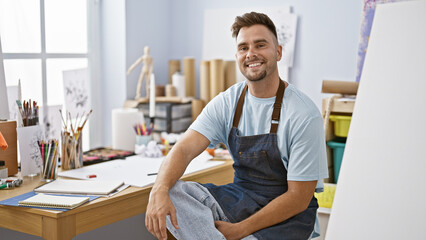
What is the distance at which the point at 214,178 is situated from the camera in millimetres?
2234

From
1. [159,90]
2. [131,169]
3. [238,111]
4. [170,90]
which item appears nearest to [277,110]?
[238,111]

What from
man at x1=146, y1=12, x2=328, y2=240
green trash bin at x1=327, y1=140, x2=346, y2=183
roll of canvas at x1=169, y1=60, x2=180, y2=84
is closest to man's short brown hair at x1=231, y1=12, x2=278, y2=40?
man at x1=146, y1=12, x2=328, y2=240

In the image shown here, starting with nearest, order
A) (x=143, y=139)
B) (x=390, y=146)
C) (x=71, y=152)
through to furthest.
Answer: (x=390, y=146)
(x=71, y=152)
(x=143, y=139)

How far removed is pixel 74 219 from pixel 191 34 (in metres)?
1.98

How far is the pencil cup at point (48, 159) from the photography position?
6.35 ft

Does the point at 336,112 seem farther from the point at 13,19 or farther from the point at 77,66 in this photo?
the point at 13,19

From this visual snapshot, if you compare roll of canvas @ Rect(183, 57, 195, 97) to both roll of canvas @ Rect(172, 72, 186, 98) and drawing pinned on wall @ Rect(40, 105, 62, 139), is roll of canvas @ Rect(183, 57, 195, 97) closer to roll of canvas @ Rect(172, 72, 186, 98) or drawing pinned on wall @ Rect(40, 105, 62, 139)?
roll of canvas @ Rect(172, 72, 186, 98)

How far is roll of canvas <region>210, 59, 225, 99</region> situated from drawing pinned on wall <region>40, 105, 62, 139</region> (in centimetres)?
95

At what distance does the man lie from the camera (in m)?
1.64

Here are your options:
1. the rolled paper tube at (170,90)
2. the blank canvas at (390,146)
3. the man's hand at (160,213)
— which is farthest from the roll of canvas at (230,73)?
the blank canvas at (390,146)

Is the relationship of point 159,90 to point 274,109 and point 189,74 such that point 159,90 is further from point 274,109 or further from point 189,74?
point 274,109

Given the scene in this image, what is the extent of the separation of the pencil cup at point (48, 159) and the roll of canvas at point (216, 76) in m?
1.29

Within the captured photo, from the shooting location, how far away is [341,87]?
257 cm

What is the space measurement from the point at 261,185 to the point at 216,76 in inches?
53.9
